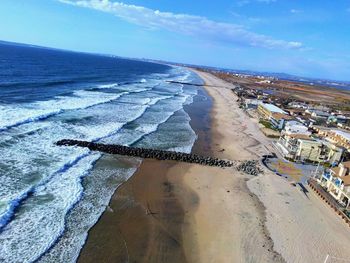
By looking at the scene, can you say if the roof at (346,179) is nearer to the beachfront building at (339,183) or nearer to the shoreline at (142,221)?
the beachfront building at (339,183)

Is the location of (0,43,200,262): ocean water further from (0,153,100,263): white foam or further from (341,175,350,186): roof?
(341,175,350,186): roof

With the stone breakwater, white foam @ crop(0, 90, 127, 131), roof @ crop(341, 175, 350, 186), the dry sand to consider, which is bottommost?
white foam @ crop(0, 90, 127, 131)

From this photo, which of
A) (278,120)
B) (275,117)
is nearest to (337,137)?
(278,120)

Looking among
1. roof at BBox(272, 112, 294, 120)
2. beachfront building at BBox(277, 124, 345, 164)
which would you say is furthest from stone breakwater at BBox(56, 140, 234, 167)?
roof at BBox(272, 112, 294, 120)

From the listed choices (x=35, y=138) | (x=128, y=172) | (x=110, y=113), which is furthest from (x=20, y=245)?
(x=110, y=113)

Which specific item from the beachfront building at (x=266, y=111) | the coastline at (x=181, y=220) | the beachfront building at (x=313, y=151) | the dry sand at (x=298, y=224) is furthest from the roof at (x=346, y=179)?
the beachfront building at (x=266, y=111)
